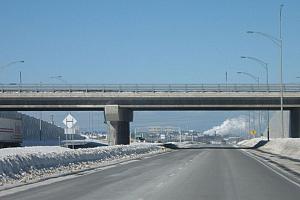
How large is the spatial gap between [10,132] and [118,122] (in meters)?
22.2

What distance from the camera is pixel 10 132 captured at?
2571 inches

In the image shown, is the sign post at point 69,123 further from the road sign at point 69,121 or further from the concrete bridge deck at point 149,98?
the concrete bridge deck at point 149,98

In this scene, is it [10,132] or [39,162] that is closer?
[39,162]

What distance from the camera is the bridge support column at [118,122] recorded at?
83062mm

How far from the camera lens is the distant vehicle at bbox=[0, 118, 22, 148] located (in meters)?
62.7

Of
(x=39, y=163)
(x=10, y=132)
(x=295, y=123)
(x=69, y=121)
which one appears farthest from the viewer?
(x=295, y=123)

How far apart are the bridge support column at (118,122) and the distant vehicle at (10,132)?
1620 cm

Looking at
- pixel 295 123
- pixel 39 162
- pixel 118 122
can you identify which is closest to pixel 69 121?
pixel 39 162

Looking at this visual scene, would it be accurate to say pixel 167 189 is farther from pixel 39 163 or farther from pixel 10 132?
pixel 10 132

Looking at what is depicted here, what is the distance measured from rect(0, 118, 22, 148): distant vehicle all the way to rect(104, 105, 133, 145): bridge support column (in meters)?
16.2

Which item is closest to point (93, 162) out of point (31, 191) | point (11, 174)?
point (11, 174)

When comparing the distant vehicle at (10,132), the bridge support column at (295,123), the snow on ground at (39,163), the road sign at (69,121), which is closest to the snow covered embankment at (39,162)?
the snow on ground at (39,163)

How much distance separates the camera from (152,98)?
82312 mm

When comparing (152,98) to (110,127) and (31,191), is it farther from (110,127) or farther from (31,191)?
(31,191)
